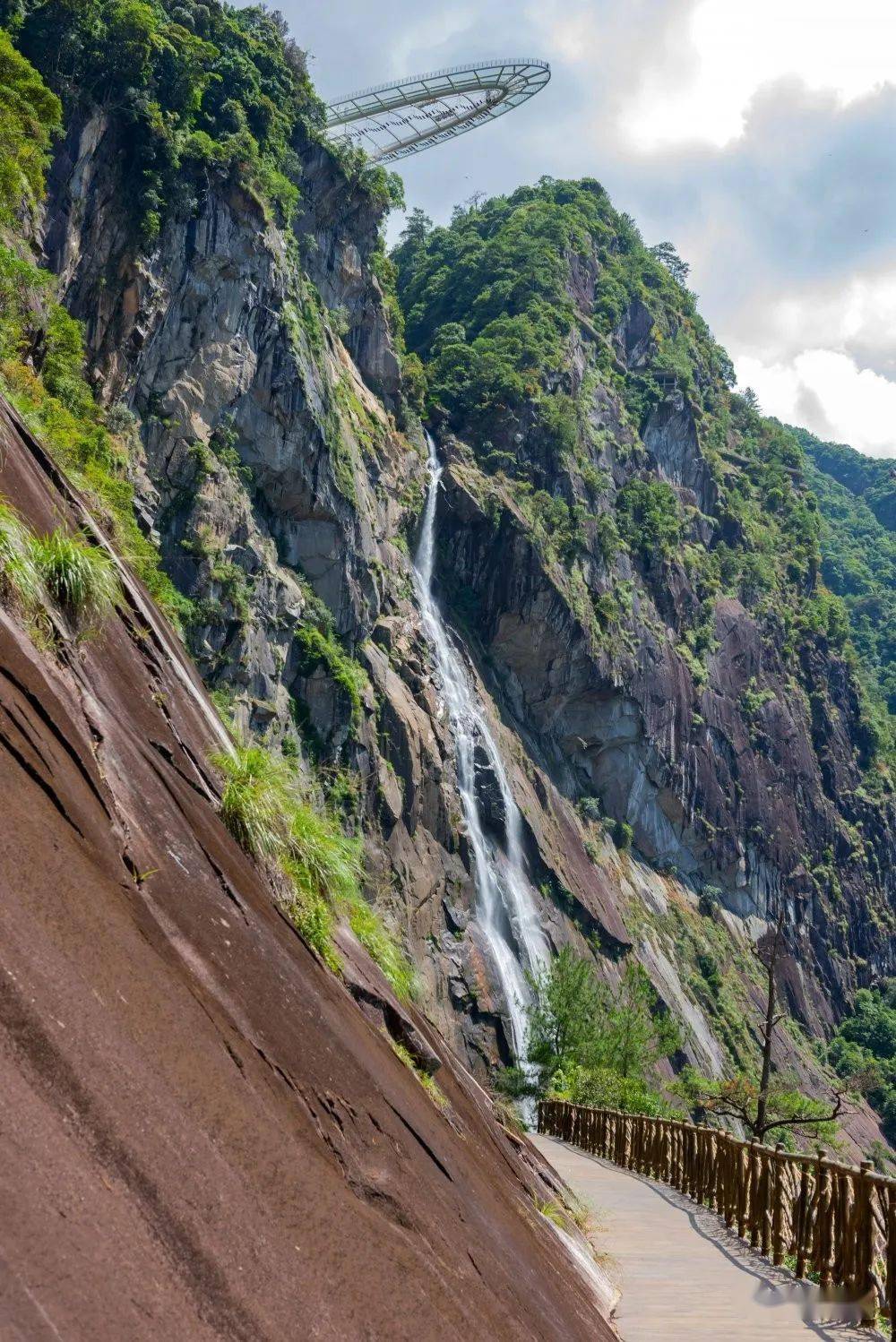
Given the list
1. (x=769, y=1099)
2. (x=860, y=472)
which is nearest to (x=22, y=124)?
(x=769, y=1099)

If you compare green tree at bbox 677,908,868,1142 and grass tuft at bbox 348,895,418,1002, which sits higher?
grass tuft at bbox 348,895,418,1002

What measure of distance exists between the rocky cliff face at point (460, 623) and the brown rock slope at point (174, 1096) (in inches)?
554

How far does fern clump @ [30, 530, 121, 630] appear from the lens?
472cm

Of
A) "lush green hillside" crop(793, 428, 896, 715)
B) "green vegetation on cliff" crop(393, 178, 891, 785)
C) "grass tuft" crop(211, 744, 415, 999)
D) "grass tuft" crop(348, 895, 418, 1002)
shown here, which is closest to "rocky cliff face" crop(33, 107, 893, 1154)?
"green vegetation on cliff" crop(393, 178, 891, 785)

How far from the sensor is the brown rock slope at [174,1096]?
2289 mm

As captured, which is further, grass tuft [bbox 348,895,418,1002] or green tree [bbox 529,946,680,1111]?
green tree [bbox 529,946,680,1111]

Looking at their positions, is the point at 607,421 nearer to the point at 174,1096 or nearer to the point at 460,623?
the point at 460,623

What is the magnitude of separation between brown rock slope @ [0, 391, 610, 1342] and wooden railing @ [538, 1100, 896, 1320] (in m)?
3.83

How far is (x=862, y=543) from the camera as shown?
433 feet

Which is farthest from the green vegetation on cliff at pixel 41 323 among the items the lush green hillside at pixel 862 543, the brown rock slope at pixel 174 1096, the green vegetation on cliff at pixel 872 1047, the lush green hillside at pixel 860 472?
the lush green hillside at pixel 860 472

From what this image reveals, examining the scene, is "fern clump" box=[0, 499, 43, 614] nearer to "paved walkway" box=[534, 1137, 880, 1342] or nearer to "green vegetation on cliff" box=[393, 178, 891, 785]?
"paved walkway" box=[534, 1137, 880, 1342]

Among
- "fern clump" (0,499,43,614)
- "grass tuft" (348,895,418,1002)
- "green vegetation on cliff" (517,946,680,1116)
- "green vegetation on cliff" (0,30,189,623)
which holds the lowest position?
"green vegetation on cliff" (517,946,680,1116)

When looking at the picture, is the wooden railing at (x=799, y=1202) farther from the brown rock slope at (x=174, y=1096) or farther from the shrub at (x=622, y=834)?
the shrub at (x=622, y=834)

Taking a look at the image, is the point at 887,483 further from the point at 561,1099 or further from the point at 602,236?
the point at 561,1099
